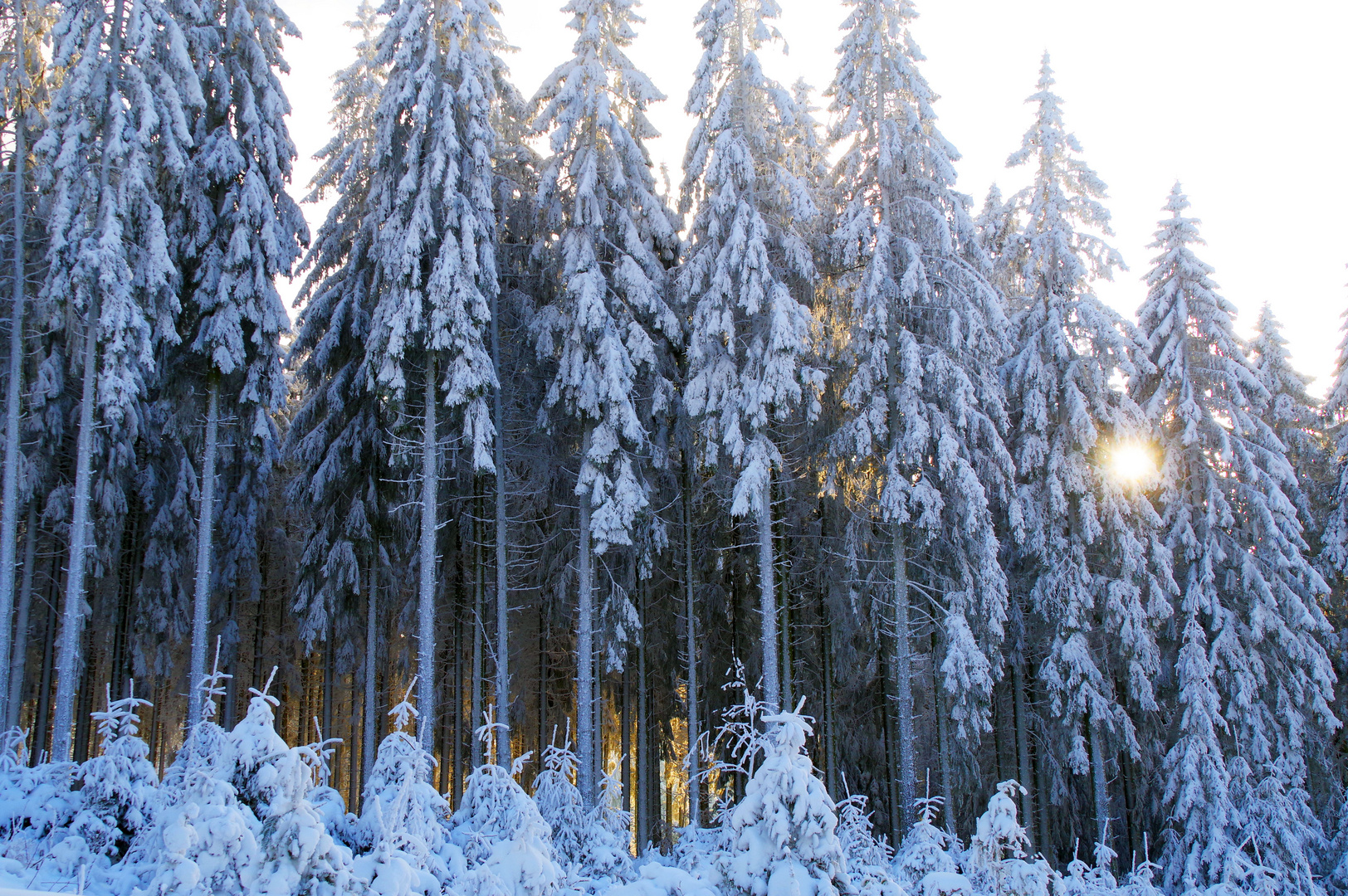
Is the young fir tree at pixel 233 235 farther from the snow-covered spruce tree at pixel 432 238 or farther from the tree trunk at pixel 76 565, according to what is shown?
the snow-covered spruce tree at pixel 432 238

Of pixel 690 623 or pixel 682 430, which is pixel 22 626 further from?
pixel 682 430

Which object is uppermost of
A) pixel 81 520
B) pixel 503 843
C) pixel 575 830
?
pixel 81 520

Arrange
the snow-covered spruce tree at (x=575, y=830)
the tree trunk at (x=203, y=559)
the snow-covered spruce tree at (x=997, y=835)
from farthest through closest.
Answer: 1. the tree trunk at (x=203, y=559)
2. the snow-covered spruce tree at (x=575, y=830)
3. the snow-covered spruce tree at (x=997, y=835)

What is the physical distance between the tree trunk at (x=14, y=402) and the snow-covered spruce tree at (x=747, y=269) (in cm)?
1282

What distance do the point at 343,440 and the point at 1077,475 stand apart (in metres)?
15.8

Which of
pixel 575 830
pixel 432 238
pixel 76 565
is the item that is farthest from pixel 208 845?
pixel 432 238

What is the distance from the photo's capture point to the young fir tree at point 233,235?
686 inches

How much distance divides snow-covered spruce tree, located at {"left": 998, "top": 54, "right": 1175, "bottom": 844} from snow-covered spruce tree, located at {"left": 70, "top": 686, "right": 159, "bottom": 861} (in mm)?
15618

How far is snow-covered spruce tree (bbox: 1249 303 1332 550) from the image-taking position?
2283 cm

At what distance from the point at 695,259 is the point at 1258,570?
14.8 meters

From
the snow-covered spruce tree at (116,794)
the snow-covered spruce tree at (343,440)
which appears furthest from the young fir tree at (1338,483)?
the snow-covered spruce tree at (116,794)

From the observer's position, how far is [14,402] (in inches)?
651

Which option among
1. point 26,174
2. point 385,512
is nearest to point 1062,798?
point 385,512

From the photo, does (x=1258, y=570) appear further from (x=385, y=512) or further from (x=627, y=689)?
(x=385, y=512)
